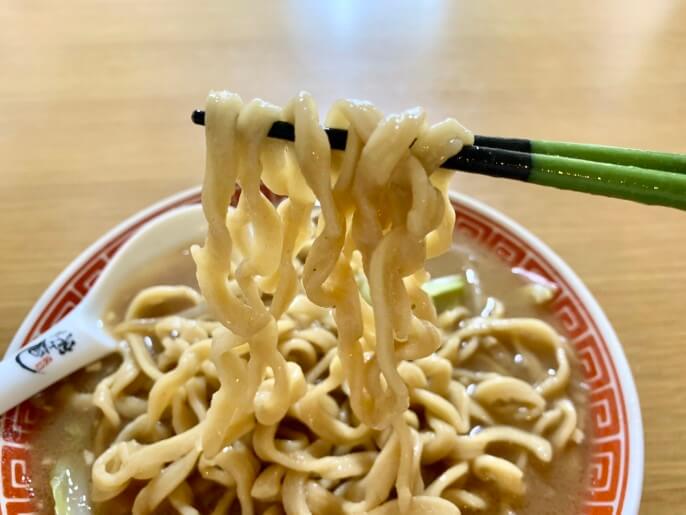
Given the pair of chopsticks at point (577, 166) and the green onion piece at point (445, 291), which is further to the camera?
the green onion piece at point (445, 291)

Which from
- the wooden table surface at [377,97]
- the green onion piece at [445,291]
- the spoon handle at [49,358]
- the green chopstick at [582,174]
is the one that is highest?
the wooden table surface at [377,97]

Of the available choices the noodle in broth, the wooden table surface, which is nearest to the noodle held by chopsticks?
the noodle in broth

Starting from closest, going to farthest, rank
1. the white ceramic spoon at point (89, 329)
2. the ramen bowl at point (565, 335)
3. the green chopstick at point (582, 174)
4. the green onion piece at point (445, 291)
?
the green chopstick at point (582, 174), the ramen bowl at point (565, 335), the white ceramic spoon at point (89, 329), the green onion piece at point (445, 291)

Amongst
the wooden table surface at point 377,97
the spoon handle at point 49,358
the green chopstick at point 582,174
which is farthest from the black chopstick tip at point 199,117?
the wooden table surface at point 377,97

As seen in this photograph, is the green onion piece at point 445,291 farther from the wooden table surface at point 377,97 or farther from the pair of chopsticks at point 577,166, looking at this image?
the pair of chopsticks at point 577,166

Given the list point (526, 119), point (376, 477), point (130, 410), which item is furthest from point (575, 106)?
point (130, 410)

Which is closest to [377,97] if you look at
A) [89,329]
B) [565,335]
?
[565,335]

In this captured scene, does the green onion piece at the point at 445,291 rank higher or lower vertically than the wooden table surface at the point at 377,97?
lower
